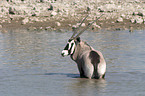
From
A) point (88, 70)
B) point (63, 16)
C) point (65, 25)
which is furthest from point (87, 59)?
point (63, 16)

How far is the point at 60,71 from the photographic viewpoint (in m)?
12.4

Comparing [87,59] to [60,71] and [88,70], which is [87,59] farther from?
[60,71]

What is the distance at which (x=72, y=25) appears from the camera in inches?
1216

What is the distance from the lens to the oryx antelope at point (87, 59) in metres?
10.5

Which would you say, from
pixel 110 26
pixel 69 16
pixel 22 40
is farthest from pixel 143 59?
pixel 69 16

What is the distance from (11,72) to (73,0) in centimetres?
3419

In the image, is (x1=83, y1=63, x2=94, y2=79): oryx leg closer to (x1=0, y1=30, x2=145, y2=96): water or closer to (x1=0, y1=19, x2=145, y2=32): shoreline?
(x1=0, y1=30, x2=145, y2=96): water

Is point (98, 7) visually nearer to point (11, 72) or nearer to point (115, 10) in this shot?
point (115, 10)

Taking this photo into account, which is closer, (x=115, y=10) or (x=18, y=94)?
(x=18, y=94)

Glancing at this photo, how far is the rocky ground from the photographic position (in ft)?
101

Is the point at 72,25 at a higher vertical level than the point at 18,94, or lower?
lower

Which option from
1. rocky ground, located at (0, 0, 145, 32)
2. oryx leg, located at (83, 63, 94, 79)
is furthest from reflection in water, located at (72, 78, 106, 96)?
rocky ground, located at (0, 0, 145, 32)

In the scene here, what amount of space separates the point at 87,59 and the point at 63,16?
24501mm

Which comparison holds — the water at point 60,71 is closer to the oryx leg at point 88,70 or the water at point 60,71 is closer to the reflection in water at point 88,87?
the reflection in water at point 88,87
